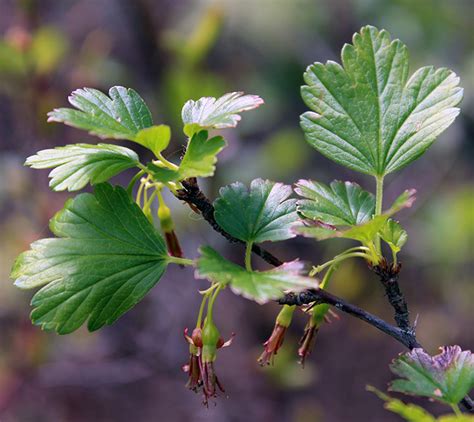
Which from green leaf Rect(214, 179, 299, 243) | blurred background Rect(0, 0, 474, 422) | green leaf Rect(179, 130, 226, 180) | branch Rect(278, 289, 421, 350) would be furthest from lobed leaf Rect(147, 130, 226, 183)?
blurred background Rect(0, 0, 474, 422)

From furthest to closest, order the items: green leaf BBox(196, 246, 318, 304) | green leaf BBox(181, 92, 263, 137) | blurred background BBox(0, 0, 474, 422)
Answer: blurred background BBox(0, 0, 474, 422), green leaf BBox(181, 92, 263, 137), green leaf BBox(196, 246, 318, 304)

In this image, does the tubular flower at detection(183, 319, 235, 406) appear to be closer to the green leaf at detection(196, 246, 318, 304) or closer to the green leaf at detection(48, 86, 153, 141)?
the green leaf at detection(196, 246, 318, 304)

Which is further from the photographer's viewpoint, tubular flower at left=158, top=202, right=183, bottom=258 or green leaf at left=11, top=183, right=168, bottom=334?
tubular flower at left=158, top=202, right=183, bottom=258

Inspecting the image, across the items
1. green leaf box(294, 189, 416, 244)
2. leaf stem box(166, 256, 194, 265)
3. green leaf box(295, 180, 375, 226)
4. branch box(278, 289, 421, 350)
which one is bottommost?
branch box(278, 289, 421, 350)

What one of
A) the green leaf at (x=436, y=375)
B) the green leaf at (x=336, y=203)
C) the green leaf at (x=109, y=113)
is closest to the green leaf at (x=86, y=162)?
the green leaf at (x=109, y=113)

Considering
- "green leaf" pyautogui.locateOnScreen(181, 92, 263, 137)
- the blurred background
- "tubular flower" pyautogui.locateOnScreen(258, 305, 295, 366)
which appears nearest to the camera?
"green leaf" pyautogui.locateOnScreen(181, 92, 263, 137)

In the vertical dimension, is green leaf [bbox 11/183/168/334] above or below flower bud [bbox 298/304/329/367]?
above

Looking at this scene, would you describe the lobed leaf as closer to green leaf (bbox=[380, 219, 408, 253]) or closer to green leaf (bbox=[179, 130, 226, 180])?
green leaf (bbox=[179, 130, 226, 180])
